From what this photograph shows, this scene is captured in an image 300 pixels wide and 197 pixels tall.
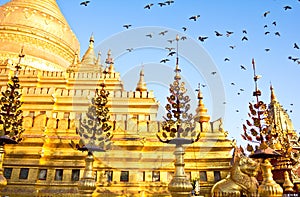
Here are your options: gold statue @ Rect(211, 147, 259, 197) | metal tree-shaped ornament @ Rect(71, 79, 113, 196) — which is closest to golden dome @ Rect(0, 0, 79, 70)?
metal tree-shaped ornament @ Rect(71, 79, 113, 196)

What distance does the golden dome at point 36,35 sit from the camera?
83.3ft

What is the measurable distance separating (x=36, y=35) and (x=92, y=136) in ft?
70.9

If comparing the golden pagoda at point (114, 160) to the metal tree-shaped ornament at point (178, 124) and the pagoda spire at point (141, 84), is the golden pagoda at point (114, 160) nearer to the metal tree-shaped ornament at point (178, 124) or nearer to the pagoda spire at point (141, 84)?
the metal tree-shaped ornament at point (178, 124)

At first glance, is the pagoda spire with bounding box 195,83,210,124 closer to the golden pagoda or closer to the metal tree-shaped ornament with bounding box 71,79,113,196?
the golden pagoda

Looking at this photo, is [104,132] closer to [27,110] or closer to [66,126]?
[66,126]

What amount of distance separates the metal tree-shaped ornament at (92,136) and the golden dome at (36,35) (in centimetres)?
1638

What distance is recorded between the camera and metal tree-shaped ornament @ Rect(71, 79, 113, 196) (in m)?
8.56

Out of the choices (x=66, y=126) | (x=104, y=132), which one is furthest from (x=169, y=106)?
(x=66, y=126)

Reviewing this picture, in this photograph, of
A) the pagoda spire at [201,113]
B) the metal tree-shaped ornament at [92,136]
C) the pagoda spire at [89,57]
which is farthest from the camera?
the pagoda spire at [89,57]

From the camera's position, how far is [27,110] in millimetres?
18109

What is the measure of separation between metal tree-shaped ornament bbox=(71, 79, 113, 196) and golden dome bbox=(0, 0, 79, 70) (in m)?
16.4

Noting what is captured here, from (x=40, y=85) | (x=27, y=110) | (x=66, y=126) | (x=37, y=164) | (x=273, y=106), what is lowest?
(x=37, y=164)

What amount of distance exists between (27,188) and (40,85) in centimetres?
1185

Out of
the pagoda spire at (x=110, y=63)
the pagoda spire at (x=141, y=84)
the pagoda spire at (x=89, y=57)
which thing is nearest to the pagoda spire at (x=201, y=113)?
the pagoda spire at (x=141, y=84)
